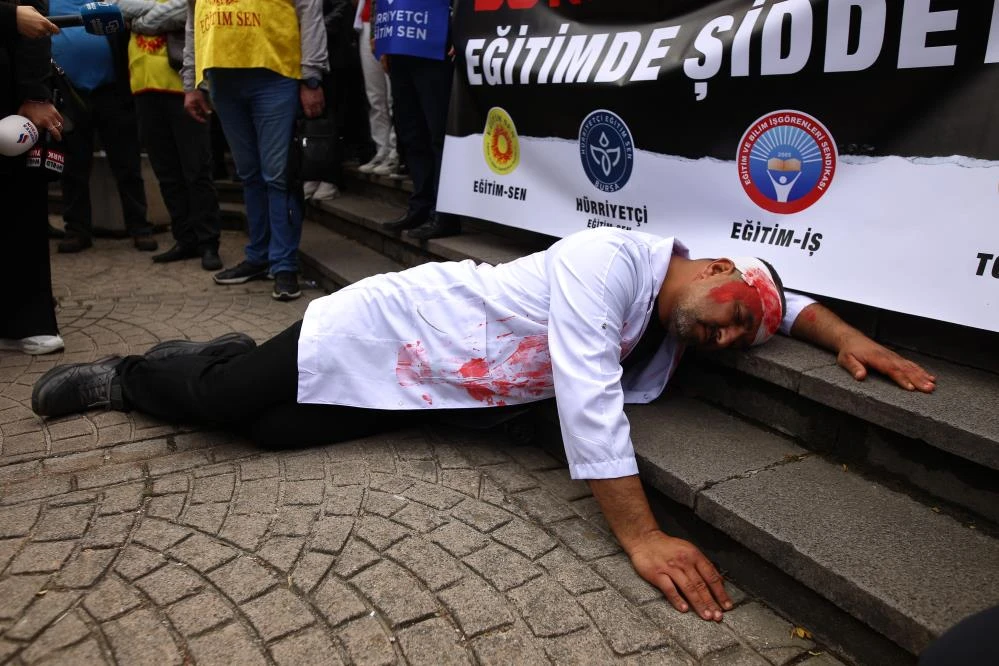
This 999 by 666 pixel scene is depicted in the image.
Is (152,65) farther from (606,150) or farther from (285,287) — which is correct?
(606,150)

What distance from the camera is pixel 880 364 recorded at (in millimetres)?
2287

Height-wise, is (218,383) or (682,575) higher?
(218,383)

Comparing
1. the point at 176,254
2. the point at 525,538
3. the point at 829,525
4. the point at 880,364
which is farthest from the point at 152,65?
the point at 829,525

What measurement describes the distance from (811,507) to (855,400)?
1.21 feet

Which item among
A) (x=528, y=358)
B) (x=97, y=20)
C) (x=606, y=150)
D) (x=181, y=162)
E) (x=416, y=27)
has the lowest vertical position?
(x=528, y=358)

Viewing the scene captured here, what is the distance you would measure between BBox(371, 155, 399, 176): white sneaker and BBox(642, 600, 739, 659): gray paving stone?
4.83 m

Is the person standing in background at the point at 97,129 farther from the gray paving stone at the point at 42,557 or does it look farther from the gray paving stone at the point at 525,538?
the gray paving stone at the point at 525,538

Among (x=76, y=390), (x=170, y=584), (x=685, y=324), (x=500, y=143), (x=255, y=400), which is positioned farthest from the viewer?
(x=500, y=143)

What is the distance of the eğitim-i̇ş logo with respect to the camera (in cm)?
330

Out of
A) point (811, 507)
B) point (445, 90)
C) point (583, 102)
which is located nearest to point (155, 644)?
point (811, 507)

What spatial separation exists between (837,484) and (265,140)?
3881 mm

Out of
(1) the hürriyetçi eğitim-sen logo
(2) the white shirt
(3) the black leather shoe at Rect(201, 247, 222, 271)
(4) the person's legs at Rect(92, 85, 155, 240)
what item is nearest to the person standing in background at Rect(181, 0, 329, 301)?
(3) the black leather shoe at Rect(201, 247, 222, 271)

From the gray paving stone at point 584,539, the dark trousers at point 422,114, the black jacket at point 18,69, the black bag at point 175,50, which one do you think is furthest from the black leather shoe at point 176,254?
the gray paving stone at point 584,539

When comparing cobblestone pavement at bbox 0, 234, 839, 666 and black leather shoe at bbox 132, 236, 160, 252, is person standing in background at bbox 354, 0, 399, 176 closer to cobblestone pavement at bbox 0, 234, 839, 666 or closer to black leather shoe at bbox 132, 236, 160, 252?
black leather shoe at bbox 132, 236, 160, 252
